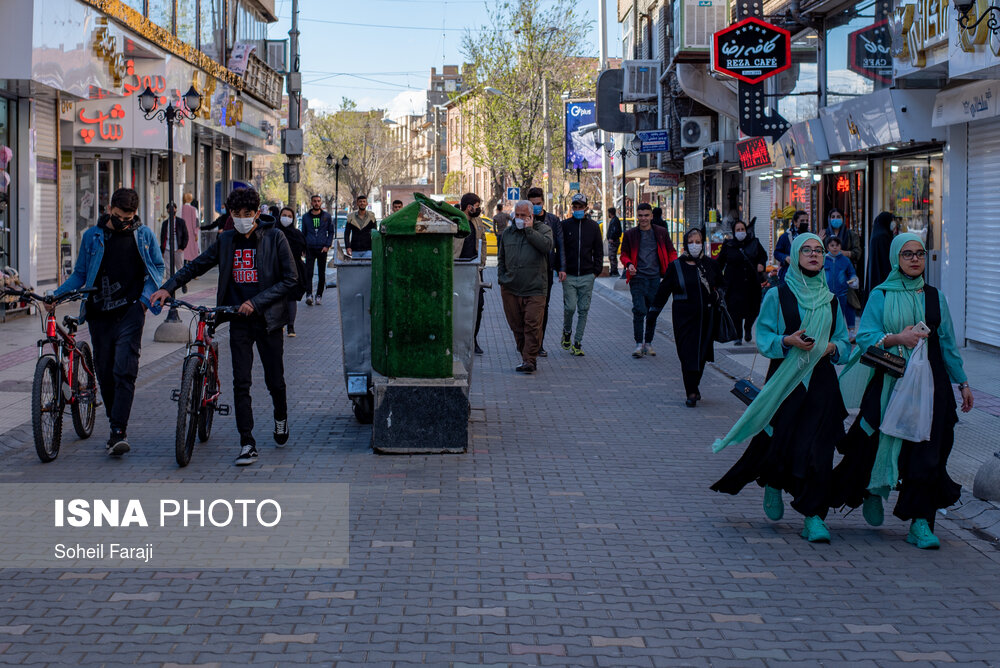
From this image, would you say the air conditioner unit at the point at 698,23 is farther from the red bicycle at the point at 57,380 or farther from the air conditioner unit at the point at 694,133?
the red bicycle at the point at 57,380

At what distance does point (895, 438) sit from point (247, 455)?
13.5 ft

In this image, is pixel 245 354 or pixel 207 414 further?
pixel 207 414

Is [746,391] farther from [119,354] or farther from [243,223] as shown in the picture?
[119,354]

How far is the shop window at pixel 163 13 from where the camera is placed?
26.5 meters

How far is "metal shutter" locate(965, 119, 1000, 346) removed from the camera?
634 inches

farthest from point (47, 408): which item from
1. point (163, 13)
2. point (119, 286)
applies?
point (163, 13)


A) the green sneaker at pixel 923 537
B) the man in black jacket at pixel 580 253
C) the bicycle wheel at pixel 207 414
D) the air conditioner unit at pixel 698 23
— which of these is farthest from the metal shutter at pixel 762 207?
the green sneaker at pixel 923 537

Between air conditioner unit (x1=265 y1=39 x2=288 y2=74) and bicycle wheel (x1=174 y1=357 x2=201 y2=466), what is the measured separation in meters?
35.6

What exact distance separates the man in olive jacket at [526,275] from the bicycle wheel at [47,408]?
5.89 metres

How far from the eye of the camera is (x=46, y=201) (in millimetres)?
21594

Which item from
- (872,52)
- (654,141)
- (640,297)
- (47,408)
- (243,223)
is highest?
(654,141)

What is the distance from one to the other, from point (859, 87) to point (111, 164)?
610 inches

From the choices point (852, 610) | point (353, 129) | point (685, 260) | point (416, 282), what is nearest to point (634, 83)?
point (685, 260)

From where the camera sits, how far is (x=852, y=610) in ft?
17.6
